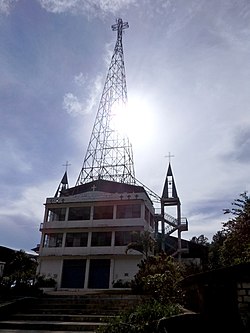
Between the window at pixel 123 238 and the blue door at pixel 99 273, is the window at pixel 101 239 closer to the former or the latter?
the window at pixel 123 238

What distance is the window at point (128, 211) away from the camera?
31.0m

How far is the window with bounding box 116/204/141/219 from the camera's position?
102 feet

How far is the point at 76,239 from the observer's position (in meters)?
31.5

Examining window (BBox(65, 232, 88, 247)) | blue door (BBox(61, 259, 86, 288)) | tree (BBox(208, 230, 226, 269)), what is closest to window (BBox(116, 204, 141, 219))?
window (BBox(65, 232, 88, 247))

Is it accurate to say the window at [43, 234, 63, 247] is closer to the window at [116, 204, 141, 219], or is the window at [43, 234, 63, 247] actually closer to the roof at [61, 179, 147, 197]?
the roof at [61, 179, 147, 197]

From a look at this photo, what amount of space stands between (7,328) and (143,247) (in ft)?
56.2

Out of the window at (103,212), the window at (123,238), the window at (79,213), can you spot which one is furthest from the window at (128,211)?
the window at (79,213)

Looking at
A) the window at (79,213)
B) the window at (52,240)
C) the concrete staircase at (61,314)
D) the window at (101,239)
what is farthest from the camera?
the window at (79,213)

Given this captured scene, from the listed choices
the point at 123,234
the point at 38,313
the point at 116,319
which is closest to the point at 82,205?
the point at 123,234

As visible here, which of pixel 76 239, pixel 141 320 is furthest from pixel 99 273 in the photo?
pixel 141 320

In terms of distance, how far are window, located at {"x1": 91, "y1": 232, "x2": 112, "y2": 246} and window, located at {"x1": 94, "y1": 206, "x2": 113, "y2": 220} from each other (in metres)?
1.70

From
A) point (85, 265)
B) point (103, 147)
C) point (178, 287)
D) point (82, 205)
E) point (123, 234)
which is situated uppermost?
point (103, 147)

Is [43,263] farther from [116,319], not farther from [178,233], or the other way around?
[116,319]

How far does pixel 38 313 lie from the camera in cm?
1016
